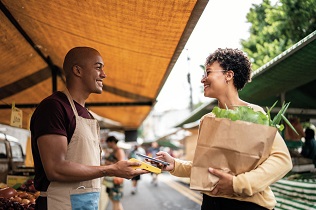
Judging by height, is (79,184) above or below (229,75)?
A: below

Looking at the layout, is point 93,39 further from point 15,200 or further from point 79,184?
point 79,184

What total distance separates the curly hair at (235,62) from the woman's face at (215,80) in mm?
35

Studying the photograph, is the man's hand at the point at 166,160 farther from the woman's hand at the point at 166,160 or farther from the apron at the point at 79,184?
the apron at the point at 79,184

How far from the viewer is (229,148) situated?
2.01 m

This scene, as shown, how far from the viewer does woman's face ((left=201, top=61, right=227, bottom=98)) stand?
8.25ft

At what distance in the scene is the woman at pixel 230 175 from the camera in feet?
6.61

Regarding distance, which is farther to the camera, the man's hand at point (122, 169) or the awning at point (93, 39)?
the awning at point (93, 39)

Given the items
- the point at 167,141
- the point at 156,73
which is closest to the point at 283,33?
the point at 156,73

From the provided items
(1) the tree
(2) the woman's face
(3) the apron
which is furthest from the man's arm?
(1) the tree

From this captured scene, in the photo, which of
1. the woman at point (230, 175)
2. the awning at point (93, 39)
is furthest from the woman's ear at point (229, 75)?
the awning at point (93, 39)

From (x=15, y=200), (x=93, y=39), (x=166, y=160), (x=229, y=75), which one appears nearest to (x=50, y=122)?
(x=166, y=160)

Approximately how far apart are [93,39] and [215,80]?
2.42 m

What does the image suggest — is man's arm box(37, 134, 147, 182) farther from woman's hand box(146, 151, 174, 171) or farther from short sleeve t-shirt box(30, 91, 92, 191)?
woman's hand box(146, 151, 174, 171)

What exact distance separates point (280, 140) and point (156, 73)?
3.53 meters
